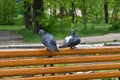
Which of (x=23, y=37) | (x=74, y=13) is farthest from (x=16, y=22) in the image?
(x=23, y=37)

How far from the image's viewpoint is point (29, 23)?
21.4 m

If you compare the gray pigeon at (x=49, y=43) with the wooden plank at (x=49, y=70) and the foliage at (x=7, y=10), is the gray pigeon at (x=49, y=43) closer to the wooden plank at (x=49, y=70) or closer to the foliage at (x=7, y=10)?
the wooden plank at (x=49, y=70)

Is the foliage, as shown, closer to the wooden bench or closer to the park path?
the park path

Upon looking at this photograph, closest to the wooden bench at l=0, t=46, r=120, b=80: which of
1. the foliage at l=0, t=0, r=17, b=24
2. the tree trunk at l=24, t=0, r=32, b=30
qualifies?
the tree trunk at l=24, t=0, r=32, b=30

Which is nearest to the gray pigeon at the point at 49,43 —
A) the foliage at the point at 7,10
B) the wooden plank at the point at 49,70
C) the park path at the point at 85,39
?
the wooden plank at the point at 49,70

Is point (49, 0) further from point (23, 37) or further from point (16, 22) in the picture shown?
point (16, 22)

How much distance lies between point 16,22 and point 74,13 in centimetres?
799

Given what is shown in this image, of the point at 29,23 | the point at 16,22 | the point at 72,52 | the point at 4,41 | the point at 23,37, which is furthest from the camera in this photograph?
the point at 16,22

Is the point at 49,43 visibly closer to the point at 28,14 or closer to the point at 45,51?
the point at 45,51

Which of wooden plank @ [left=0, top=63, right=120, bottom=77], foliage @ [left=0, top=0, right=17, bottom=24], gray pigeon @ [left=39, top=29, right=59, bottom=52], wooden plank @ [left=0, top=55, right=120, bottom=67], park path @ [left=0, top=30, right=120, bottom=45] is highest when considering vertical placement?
gray pigeon @ [left=39, top=29, right=59, bottom=52]

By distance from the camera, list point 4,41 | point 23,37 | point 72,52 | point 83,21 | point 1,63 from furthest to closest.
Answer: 1. point 83,21
2. point 23,37
3. point 4,41
4. point 72,52
5. point 1,63

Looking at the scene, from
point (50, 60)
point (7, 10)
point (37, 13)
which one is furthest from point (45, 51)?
point (7, 10)

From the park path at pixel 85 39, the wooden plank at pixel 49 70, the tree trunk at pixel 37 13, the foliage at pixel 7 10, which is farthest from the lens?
the foliage at pixel 7 10

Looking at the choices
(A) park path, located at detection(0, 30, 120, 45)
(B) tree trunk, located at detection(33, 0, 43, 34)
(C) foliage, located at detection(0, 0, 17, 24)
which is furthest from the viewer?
(C) foliage, located at detection(0, 0, 17, 24)
